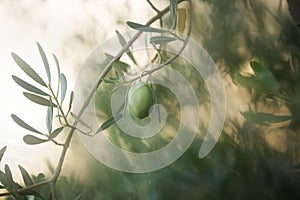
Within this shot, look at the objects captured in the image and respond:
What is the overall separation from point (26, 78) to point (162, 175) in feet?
0.78

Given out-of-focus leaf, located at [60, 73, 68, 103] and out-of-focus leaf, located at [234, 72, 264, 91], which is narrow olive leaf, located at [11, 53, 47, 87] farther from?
out-of-focus leaf, located at [234, 72, 264, 91]

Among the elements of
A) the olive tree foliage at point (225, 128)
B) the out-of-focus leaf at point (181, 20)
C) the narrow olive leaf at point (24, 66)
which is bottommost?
the olive tree foliage at point (225, 128)

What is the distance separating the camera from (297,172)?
46cm

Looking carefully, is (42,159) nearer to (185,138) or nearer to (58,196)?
(58,196)

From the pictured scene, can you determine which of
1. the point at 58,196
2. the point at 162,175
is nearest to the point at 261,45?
the point at 162,175

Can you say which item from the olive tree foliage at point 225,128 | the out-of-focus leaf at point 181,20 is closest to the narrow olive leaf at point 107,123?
the olive tree foliage at point 225,128

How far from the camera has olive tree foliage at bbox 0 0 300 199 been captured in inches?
17.4

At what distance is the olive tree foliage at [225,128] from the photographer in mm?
441

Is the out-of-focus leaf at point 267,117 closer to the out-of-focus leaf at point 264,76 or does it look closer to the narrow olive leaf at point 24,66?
the out-of-focus leaf at point 264,76

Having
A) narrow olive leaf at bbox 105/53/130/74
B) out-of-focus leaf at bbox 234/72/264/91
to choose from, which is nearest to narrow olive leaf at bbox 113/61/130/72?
narrow olive leaf at bbox 105/53/130/74

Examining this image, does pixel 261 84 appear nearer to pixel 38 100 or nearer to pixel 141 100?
pixel 141 100

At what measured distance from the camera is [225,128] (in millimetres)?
494

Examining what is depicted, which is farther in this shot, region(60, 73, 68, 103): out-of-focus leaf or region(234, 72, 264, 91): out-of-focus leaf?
region(60, 73, 68, 103): out-of-focus leaf

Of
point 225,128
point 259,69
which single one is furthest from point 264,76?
point 225,128
